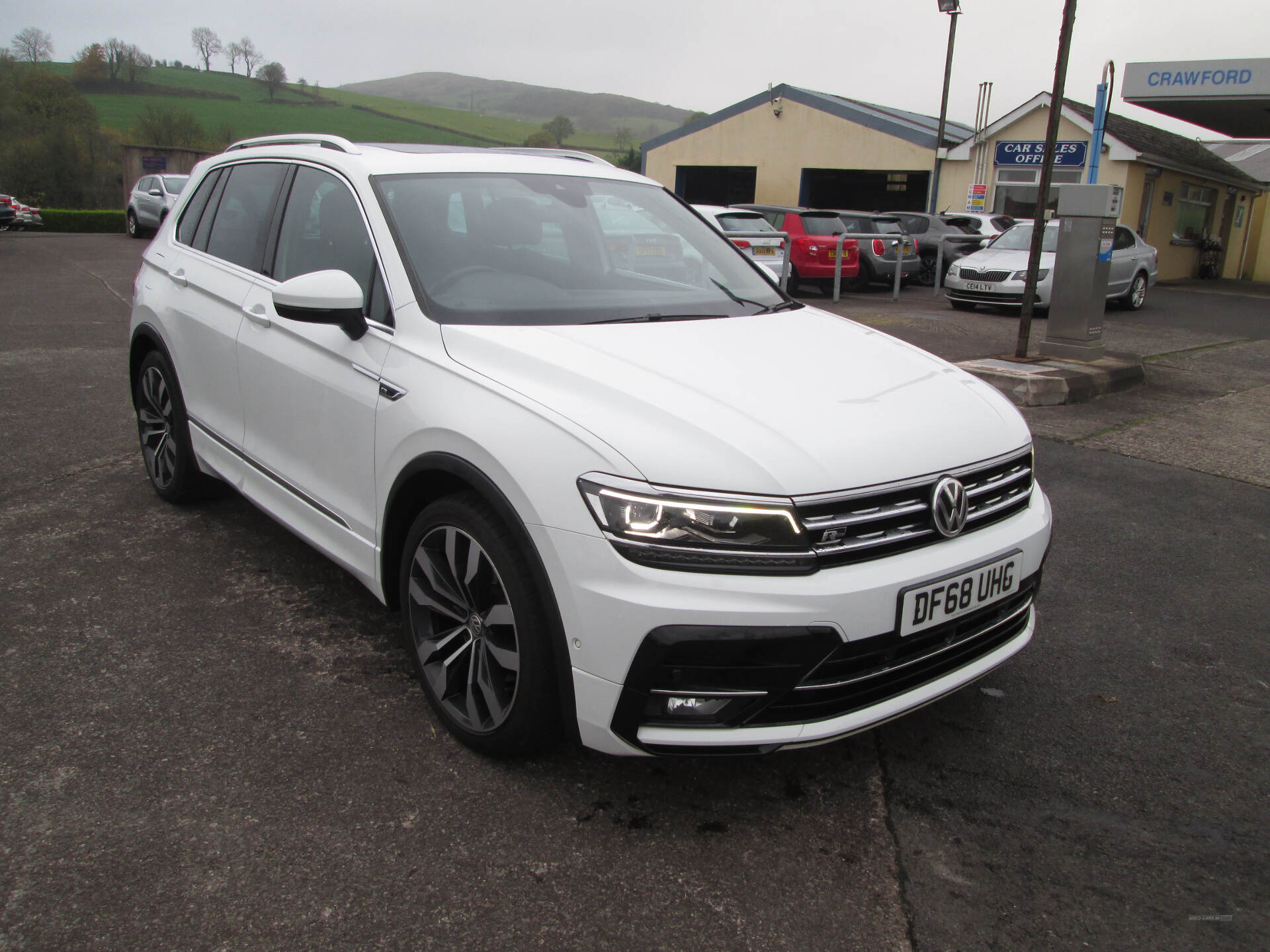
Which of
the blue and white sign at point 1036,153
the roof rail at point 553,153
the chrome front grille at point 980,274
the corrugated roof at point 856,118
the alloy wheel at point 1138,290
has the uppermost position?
the corrugated roof at point 856,118

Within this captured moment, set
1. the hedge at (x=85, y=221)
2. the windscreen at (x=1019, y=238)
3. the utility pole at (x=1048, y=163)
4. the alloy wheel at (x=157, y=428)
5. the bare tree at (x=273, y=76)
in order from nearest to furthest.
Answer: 1. the alloy wheel at (x=157, y=428)
2. the utility pole at (x=1048, y=163)
3. the windscreen at (x=1019, y=238)
4. the hedge at (x=85, y=221)
5. the bare tree at (x=273, y=76)

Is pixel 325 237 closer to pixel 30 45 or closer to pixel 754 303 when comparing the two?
pixel 754 303

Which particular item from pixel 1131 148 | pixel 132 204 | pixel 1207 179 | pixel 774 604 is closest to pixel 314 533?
pixel 774 604

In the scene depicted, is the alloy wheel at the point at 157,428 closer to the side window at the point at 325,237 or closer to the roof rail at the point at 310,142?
the roof rail at the point at 310,142

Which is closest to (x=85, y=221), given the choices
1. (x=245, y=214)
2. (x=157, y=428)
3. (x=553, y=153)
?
(x=157, y=428)

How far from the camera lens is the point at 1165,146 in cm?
2570

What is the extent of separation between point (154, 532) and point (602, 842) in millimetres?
2976

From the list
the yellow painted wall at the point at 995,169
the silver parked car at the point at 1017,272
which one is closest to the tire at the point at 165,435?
the silver parked car at the point at 1017,272

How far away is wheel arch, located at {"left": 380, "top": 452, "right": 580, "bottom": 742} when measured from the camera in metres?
2.31

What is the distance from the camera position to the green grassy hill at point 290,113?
244 feet

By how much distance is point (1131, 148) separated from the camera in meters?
22.3

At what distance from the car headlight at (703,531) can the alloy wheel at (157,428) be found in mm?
3123

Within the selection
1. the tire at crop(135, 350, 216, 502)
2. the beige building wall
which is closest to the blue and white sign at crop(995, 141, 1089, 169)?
the beige building wall

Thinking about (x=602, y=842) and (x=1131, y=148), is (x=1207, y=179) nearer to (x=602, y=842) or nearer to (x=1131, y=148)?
(x=1131, y=148)
